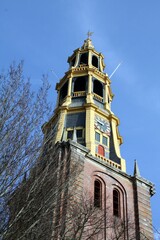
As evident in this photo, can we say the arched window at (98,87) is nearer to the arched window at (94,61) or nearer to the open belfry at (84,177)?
the open belfry at (84,177)

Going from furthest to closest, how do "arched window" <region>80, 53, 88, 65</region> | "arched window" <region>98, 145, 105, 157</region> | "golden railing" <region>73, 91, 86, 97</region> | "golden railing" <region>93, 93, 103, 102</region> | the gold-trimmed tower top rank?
"arched window" <region>80, 53, 88, 65</region> → "golden railing" <region>93, 93, 103, 102</region> → "golden railing" <region>73, 91, 86, 97</region> → the gold-trimmed tower top → "arched window" <region>98, 145, 105, 157</region>

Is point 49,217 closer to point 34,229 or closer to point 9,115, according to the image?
point 34,229

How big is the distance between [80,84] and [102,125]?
6870mm

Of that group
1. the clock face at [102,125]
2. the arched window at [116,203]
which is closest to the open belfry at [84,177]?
the arched window at [116,203]

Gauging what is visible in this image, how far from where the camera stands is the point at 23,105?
52.4ft

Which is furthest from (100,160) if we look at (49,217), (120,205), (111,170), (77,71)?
(49,217)

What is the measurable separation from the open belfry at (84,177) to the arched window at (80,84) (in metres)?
0.10

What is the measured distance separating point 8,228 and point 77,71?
31.4 m

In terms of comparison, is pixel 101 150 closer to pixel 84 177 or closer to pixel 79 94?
pixel 84 177

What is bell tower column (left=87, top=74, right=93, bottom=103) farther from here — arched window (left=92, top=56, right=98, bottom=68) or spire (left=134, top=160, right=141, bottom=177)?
spire (left=134, top=160, right=141, bottom=177)

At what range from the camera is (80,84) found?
43.3 metres

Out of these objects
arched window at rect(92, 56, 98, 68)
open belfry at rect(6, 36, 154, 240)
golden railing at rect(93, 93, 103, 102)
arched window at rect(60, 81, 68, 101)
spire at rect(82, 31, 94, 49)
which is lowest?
open belfry at rect(6, 36, 154, 240)

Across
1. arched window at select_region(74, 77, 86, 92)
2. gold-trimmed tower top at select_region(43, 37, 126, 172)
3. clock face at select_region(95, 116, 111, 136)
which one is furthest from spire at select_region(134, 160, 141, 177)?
arched window at select_region(74, 77, 86, 92)

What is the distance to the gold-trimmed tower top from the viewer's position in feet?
116
